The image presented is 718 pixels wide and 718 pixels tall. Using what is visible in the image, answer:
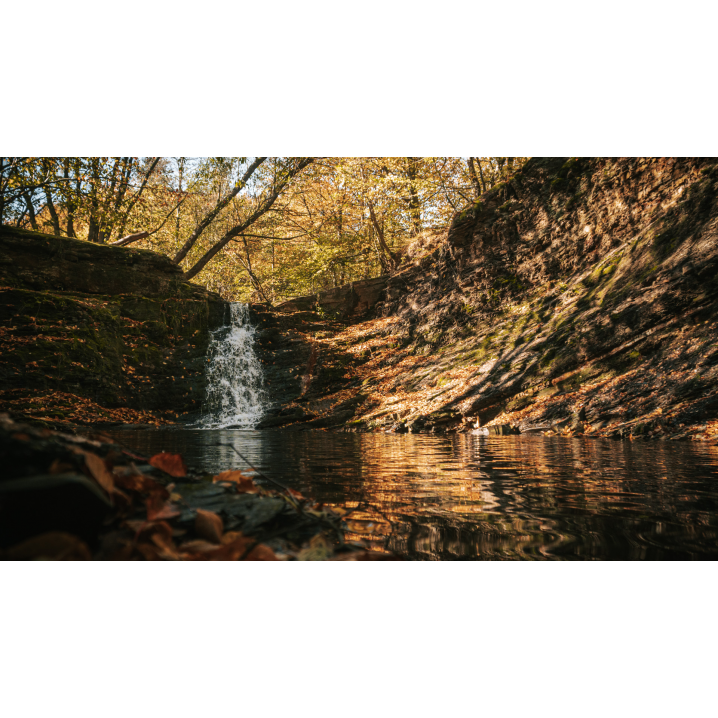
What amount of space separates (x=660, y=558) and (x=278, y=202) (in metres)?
17.2

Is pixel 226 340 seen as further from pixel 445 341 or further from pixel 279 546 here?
pixel 279 546

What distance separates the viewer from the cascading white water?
13.5m

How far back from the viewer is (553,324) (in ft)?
33.8

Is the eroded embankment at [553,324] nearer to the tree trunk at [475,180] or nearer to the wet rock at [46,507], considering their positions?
the tree trunk at [475,180]

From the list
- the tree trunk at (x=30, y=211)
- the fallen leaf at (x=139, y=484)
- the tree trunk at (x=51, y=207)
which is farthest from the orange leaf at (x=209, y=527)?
the tree trunk at (x=30, y=211)

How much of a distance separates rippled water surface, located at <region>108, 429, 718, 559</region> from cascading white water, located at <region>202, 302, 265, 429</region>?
30.1ft

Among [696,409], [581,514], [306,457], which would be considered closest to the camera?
[581,514]

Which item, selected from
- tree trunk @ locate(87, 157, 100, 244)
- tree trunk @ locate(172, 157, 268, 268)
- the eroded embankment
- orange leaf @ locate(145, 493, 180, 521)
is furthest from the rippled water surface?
tree trunk @ locate(172, 157, 268, 268)

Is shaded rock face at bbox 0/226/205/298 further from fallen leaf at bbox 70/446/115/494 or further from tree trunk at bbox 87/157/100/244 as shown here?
fallen leaf at bbox 70/446/115/494

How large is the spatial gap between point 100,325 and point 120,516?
13900 millimetres

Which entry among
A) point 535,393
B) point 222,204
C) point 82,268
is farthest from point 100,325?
point 535,393

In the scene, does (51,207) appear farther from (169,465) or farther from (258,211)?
(169,465)

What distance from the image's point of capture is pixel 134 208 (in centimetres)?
1469
